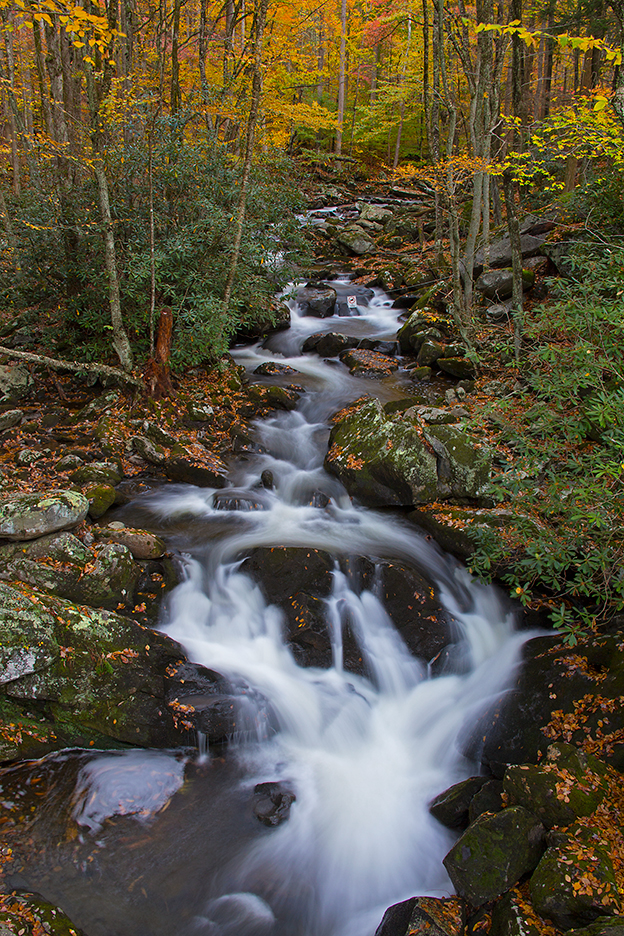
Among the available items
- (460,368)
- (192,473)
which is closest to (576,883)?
(192,473)

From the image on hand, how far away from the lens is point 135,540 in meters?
6.61

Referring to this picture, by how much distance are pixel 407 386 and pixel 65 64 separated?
10.7 m

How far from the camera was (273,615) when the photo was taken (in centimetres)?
646

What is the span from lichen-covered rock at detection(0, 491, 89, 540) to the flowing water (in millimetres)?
1404

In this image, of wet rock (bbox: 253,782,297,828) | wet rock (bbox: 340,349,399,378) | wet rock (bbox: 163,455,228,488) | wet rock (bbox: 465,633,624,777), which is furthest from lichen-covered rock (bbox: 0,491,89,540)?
wet rock (bbox: 340,349,399,378)

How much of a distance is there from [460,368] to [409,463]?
474cm

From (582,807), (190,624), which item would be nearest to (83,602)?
(190,624)

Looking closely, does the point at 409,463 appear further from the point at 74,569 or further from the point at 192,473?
the point at 74,569

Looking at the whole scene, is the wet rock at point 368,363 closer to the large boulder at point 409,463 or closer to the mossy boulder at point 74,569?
the large boulder at point 409,463

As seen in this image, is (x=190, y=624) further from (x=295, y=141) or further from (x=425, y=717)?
(x=295, y=141)

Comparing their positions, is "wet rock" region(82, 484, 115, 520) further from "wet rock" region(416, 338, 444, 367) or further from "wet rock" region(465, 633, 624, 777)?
"wet rock" region(416, 338, 444, 367)

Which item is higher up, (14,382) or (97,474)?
(14,382)

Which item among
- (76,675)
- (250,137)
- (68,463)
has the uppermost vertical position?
(250,137)

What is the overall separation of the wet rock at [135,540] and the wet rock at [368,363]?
7.17 m
